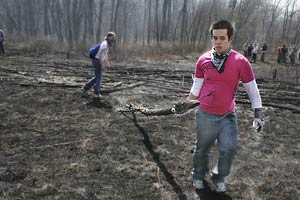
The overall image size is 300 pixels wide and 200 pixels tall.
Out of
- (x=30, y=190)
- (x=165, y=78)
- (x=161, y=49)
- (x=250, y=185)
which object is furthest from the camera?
(x=161, y=49)

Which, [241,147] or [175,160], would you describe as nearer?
[175,160]

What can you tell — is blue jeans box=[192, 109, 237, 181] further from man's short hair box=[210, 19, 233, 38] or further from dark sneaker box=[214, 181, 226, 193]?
man's short hair box=[210, 19, 233, 38]

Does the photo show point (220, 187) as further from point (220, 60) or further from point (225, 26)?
point (225, 26)

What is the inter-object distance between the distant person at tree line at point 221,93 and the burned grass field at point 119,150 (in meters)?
0.68

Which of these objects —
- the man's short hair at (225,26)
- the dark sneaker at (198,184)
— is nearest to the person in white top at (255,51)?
the dark sneaker at (198,184)

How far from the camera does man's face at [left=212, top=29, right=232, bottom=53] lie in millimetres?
3592

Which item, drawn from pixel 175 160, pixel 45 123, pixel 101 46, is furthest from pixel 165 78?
pixel 175 160

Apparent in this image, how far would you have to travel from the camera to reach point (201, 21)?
39.7 m

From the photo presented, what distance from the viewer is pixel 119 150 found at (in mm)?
5754

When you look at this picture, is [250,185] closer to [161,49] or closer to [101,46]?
[101,46]

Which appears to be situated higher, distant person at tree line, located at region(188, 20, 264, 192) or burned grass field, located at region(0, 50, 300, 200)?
→ distant person at tree line, located at region(188, 20, 264, 192)

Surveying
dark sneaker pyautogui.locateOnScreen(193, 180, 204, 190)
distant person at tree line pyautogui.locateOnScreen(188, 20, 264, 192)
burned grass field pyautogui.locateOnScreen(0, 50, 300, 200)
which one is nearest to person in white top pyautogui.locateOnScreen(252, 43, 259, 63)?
burned grass field pyautogui.locateOnScreen(0, 50, 300, 200)

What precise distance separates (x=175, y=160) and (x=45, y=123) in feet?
10.4

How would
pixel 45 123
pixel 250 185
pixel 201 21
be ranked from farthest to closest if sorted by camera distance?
pixel 201 21
pixel 45 123
pixel 250 185
